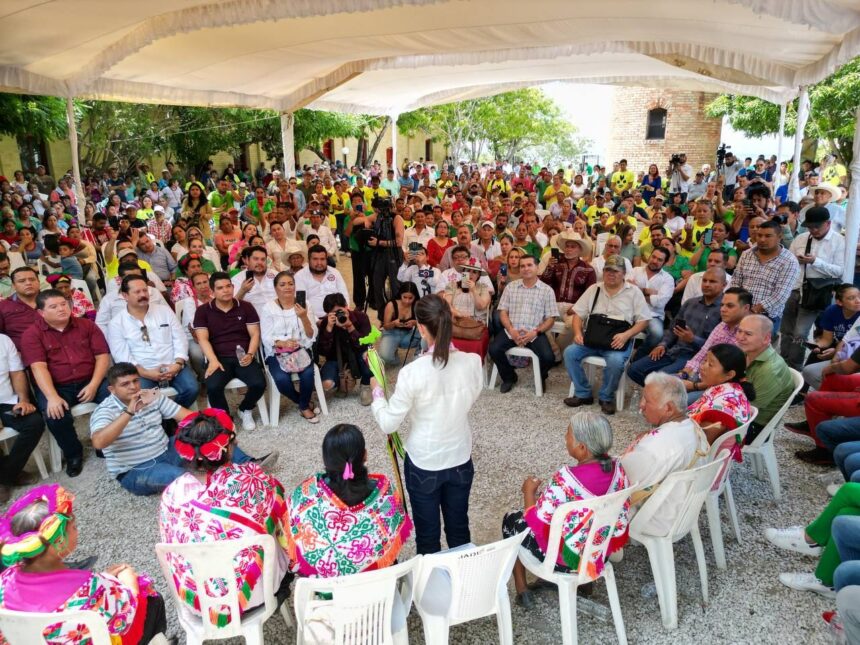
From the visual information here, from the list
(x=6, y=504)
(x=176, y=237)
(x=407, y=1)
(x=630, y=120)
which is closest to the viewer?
(x=6, y=504)

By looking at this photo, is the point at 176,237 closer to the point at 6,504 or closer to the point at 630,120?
the point at 6,504

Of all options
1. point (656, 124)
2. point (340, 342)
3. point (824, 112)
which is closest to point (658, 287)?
point (340, 342)

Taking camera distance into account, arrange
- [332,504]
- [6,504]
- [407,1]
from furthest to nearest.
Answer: [407,1]
[6,504]
[332,504]

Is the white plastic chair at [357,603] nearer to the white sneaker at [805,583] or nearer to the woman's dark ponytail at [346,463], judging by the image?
the woman's dark ponytail at [346,463]

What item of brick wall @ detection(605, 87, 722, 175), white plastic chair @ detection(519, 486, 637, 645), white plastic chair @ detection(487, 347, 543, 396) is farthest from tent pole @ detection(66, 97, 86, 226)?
brick wall @ detection(605, 87, 722, 175)

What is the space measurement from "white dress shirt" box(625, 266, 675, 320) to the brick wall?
18.1 metres

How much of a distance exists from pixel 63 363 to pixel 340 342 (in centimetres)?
187

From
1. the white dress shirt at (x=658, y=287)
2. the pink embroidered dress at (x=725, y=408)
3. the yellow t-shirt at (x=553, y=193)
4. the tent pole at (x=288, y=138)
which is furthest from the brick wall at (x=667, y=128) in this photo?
the pink embroidered dress at (x=725, y=408)

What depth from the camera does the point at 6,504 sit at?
11.1 ft

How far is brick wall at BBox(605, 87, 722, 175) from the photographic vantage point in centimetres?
2077

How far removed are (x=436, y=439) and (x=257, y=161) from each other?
22.2 m

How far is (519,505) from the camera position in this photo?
3.27 m

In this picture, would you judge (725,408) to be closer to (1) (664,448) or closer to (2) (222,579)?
(1) (664,448)

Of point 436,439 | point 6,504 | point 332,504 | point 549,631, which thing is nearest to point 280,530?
point 332,504
